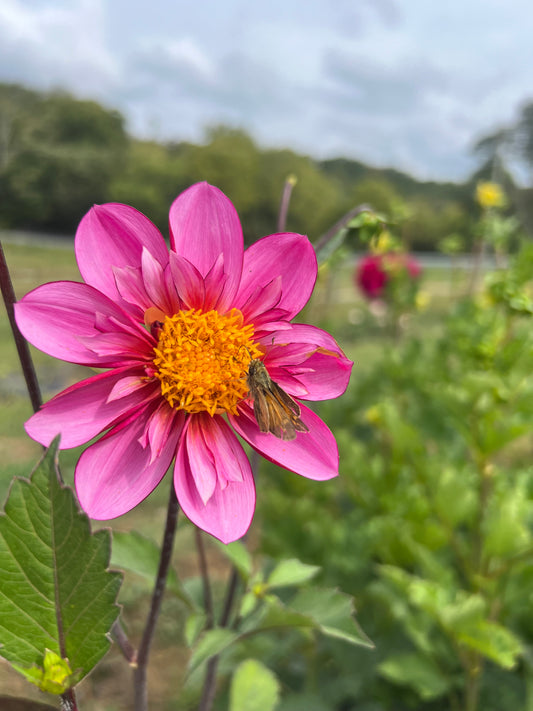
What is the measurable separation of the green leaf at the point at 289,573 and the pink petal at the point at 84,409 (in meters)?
0.32

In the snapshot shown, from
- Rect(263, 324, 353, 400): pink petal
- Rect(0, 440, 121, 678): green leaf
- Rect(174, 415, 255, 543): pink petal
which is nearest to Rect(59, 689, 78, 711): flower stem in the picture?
Rect(0, 440, 121, 678): green leaf

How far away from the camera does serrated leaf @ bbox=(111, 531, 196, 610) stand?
0.53 meters

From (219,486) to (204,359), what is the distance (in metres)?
0.09

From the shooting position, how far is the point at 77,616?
0.33 metres

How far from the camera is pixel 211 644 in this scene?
0.50 meters

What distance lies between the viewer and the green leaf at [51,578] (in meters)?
0.31

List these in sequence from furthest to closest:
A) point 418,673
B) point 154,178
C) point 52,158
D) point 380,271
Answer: point 154,178, point 52,158, point 380,271, point 418,673

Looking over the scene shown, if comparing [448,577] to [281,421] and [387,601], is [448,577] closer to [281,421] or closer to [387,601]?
[387,601]

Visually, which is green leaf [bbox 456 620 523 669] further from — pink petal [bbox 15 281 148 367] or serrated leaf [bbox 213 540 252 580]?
pink petal [bbox 15 281 148 367]

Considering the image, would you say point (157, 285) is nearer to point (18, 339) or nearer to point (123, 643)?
point (18, 339)

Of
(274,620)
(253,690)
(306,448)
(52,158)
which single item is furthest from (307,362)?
(52,158)

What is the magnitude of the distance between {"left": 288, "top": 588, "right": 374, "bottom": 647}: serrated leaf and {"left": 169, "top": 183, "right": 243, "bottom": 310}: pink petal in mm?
307

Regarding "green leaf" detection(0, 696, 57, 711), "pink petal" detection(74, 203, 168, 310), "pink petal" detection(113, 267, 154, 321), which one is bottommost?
"green leaf" detection(0, 696, 57, 711)

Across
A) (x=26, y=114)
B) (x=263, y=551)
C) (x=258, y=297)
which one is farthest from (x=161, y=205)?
(x=258, y=297)
